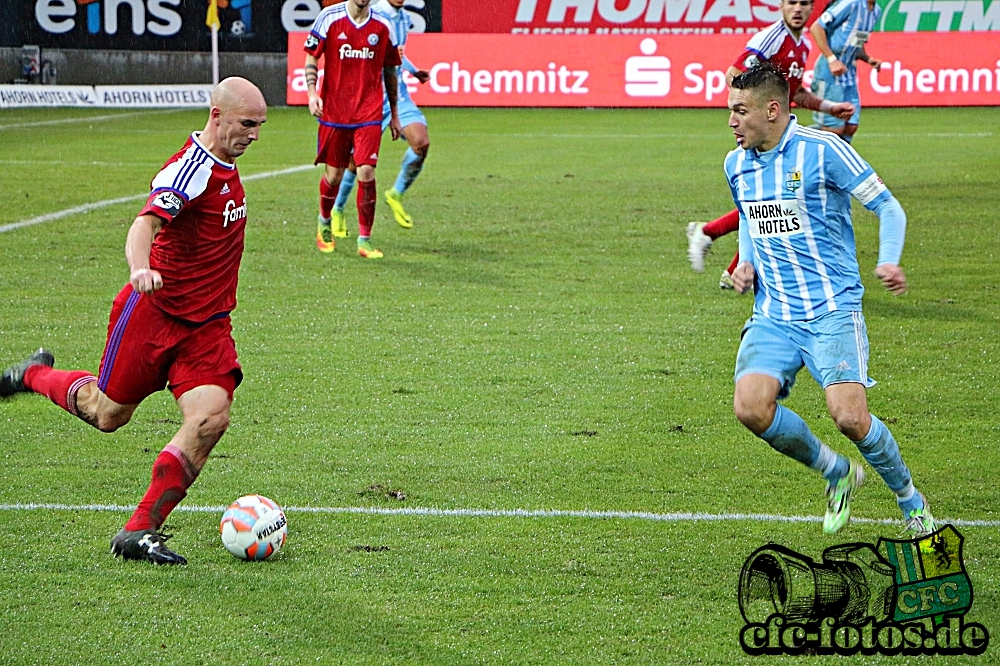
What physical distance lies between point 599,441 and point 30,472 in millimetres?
2678

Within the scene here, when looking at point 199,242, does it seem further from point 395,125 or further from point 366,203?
point 395,125

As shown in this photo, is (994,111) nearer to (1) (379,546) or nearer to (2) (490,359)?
(2) (490,359)

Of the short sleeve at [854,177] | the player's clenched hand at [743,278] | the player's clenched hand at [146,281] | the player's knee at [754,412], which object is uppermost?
the short sleeve at [854,177]

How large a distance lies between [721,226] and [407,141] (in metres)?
6.54

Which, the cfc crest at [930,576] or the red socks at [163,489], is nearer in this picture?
the cfc crest at [930,576]

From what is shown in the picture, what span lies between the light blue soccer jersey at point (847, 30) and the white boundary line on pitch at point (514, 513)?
813 cm

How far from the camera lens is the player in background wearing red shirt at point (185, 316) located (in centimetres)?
484

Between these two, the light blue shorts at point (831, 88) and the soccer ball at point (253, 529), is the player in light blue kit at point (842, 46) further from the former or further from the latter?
the soccer ball at point (253, 529)

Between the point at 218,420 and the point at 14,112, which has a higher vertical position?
the point at 218,420

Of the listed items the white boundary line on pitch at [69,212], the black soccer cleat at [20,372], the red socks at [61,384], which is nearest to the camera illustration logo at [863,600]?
the red socks at [61,384]

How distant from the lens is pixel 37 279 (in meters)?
10.3

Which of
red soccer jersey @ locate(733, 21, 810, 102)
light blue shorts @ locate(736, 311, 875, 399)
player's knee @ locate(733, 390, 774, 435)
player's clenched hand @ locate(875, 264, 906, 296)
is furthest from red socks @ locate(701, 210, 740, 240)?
red soccer jersey @ locate(733, 21, 810, 102)

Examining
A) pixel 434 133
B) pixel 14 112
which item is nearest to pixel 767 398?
pixel 434 133

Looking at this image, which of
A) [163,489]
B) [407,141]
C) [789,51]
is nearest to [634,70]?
[407,141]
